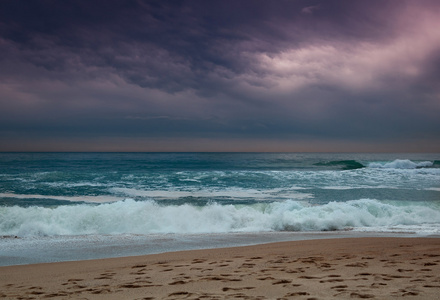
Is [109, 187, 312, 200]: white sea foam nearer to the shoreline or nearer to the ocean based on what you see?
the ocean

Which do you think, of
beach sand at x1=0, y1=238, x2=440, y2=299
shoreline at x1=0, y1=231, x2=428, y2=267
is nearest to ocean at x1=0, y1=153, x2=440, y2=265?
shoreline at x1=0, y1=231, x2=428, y2=267

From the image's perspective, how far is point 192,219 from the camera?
1170 cm

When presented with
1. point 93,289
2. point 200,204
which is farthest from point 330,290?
point 200,204

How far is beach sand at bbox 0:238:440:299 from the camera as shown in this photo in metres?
4.15

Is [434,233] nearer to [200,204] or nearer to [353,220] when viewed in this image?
[353,220]

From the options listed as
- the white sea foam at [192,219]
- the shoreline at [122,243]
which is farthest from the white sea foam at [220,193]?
the shoreline at [122,243]

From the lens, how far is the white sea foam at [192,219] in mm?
10672

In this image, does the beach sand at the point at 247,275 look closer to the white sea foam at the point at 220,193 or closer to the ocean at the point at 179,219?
the ocean at the point at 179,219

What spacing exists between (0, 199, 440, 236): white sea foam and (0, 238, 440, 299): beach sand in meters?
3.63

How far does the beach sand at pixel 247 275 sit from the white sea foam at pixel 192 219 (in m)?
3.63

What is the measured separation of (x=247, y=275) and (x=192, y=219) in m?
6.81

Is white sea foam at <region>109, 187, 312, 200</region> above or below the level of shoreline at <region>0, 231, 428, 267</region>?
above

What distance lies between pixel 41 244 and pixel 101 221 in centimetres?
261

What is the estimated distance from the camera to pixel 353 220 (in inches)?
460
